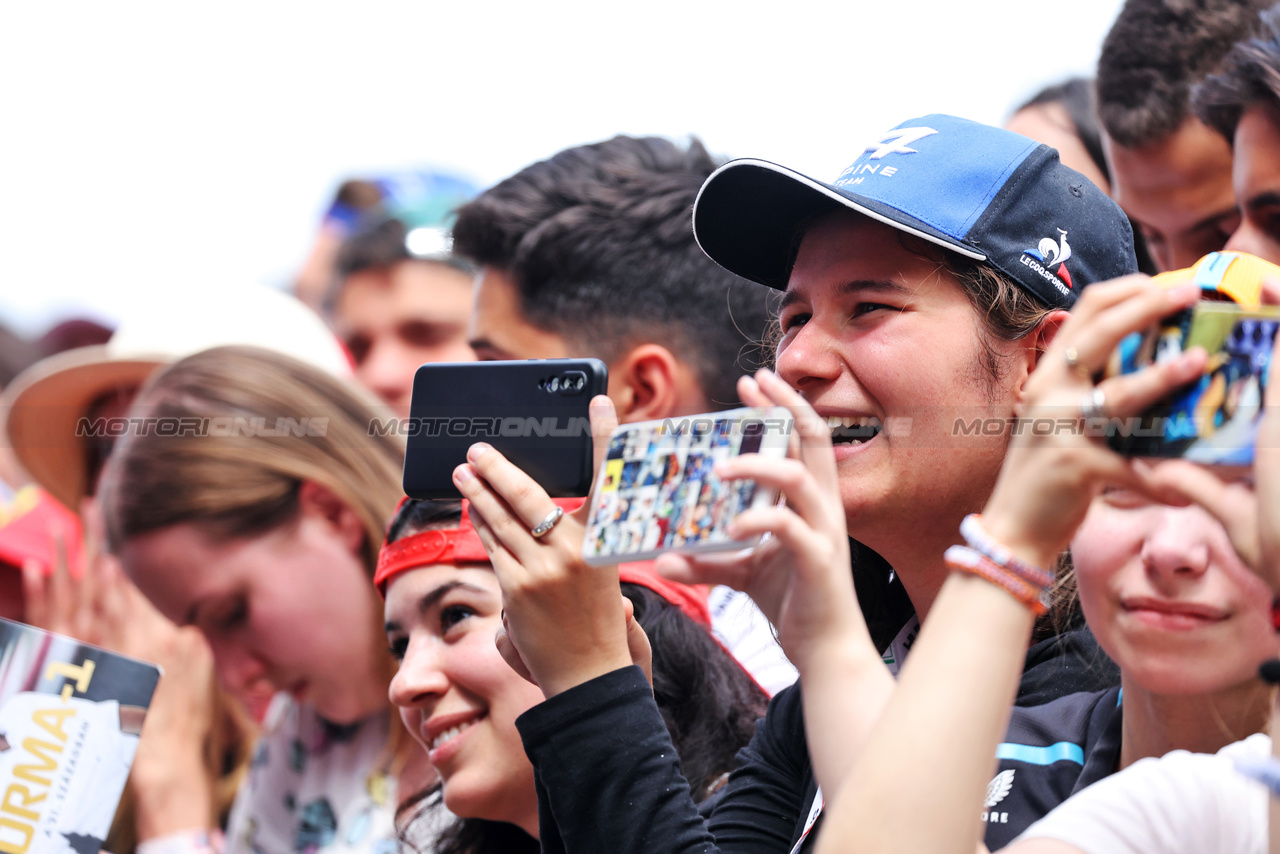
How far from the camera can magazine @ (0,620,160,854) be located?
77.1 inches

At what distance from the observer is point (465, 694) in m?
1.91

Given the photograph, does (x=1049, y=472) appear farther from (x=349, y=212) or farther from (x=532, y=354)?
(x=349, y=212)

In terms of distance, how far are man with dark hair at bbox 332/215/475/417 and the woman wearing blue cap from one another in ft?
6.96

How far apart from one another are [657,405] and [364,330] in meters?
1.66

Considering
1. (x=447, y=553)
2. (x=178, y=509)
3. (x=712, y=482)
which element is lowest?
(x=178, y=509)

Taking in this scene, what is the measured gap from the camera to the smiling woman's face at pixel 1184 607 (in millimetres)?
1199

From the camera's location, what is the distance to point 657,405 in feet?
8.57

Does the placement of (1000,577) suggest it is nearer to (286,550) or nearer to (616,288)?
(616,288)

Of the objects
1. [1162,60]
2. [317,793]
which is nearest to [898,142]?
[1162,60]

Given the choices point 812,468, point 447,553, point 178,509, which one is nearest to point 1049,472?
point 812,468

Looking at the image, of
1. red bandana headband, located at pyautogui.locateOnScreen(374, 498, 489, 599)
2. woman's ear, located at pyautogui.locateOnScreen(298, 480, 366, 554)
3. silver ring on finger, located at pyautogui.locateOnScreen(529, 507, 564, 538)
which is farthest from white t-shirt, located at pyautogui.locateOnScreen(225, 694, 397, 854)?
silver ring on finger, located at pyautogui.locateOnScreen(529, 507, 564, 538)

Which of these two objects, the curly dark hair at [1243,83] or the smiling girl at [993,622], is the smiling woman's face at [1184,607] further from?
the curly dark hair at [1243,83]

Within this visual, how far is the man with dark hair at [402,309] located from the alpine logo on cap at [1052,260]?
237 centimetres

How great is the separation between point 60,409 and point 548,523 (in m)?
2.79
